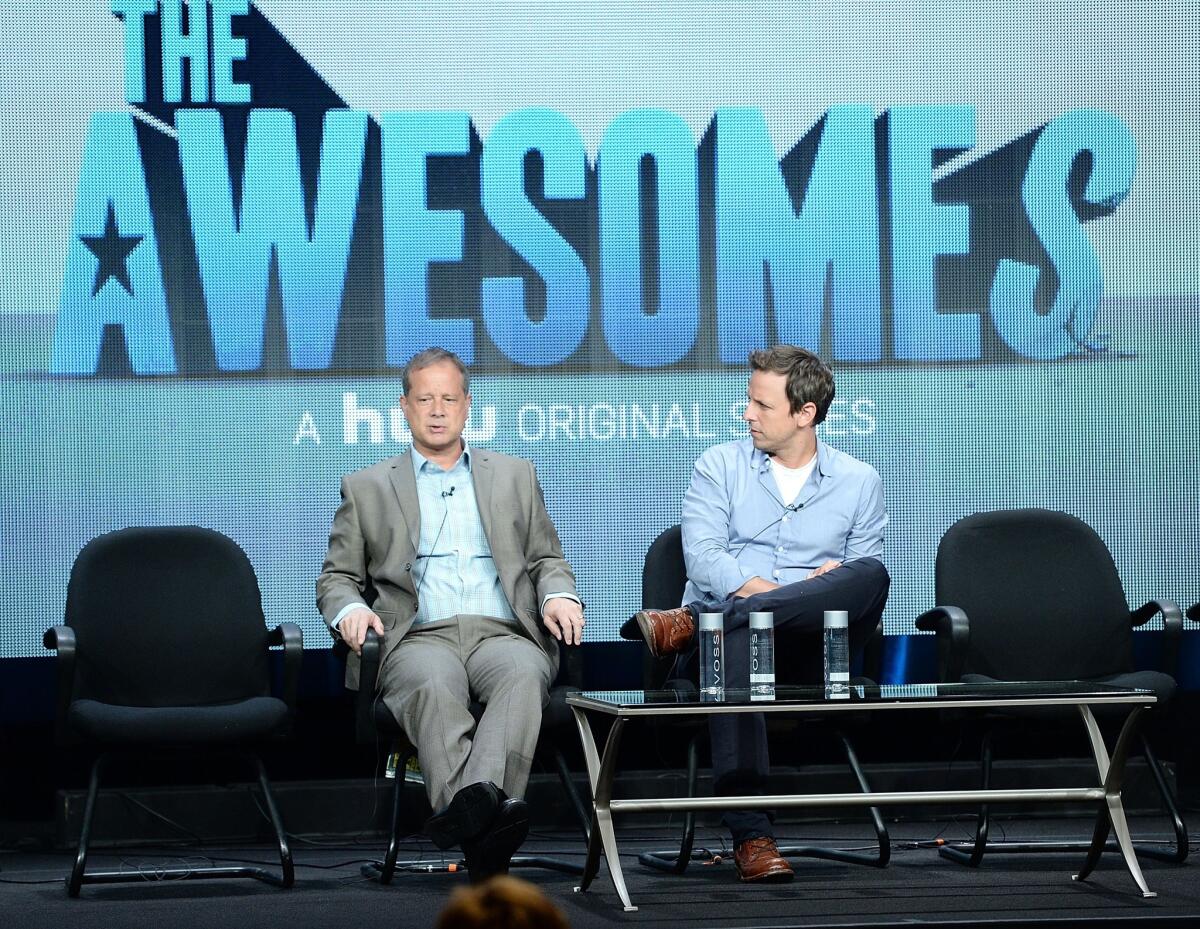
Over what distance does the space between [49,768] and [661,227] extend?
99.8 inches

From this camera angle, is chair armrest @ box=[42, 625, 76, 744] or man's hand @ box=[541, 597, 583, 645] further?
man's hand @ box=[541, 597, 583, 645]

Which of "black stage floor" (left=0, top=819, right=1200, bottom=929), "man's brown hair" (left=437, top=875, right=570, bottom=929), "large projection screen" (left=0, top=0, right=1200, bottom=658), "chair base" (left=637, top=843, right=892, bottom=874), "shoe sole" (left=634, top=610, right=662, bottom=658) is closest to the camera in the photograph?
"man's brown hair" (left=437, top=875, right=570, bottom=929)

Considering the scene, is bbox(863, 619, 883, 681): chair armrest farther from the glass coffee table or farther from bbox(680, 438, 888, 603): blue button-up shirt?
the glass coffee table

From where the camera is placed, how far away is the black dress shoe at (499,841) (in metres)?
3.62

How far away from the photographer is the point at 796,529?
4.39 m

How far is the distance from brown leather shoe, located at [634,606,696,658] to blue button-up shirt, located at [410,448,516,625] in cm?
47

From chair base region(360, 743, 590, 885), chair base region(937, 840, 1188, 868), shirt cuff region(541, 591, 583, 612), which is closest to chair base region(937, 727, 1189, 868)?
chair base region(937, 840, 1188, 868)

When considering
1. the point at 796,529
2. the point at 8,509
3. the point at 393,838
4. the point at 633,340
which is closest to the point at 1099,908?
the point at 796,529

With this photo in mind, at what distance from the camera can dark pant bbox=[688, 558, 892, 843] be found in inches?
153

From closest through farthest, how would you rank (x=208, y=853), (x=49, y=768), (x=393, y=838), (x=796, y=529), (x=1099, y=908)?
(x=1099, y=908) < (x=393, y=838) < (x=796, y=529) < (x=208, y=853) < (x=49, y=768)

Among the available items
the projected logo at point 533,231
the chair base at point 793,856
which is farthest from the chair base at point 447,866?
the projected logo at point 533,231

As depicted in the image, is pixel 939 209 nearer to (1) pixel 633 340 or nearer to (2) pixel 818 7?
(2) pixel 818 7

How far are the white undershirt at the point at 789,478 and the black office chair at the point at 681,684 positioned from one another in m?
0.33

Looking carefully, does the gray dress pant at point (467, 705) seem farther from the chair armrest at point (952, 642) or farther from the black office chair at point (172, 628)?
the chair armrest at point (952, 642)
